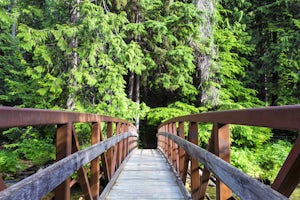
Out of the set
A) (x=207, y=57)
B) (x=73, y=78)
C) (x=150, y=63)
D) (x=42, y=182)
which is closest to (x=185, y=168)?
(x=42, y=182)

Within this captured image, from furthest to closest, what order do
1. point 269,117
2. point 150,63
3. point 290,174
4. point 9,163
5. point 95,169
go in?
1. point 150,63
2. point 9,163
3. point 95,169
4. point 269,117
5. point 290,174

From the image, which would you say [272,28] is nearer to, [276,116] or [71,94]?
[71,94]

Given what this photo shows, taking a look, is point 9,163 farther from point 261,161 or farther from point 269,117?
point 269,117

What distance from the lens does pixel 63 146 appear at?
231 cm

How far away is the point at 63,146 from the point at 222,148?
1.13 metres

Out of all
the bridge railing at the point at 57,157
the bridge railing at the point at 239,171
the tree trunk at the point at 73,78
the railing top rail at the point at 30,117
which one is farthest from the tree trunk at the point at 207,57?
the railing top rail at the point at 30,117

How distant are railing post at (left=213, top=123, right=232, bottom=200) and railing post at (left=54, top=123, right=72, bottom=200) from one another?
108 centimetres

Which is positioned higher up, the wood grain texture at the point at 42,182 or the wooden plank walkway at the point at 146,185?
the wood grain texture at the point at 42,182

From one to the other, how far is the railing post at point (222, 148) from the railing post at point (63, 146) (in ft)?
3.54

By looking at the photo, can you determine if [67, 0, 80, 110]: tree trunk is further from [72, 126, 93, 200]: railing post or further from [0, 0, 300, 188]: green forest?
[72, 126, 93, 200]: railing post

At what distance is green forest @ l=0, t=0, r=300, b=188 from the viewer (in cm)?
1205

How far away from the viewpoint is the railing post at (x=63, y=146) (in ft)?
7.56

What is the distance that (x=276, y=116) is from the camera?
1395mm

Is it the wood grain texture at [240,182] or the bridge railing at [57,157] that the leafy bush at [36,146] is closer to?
the bridge railing at [57,157]
